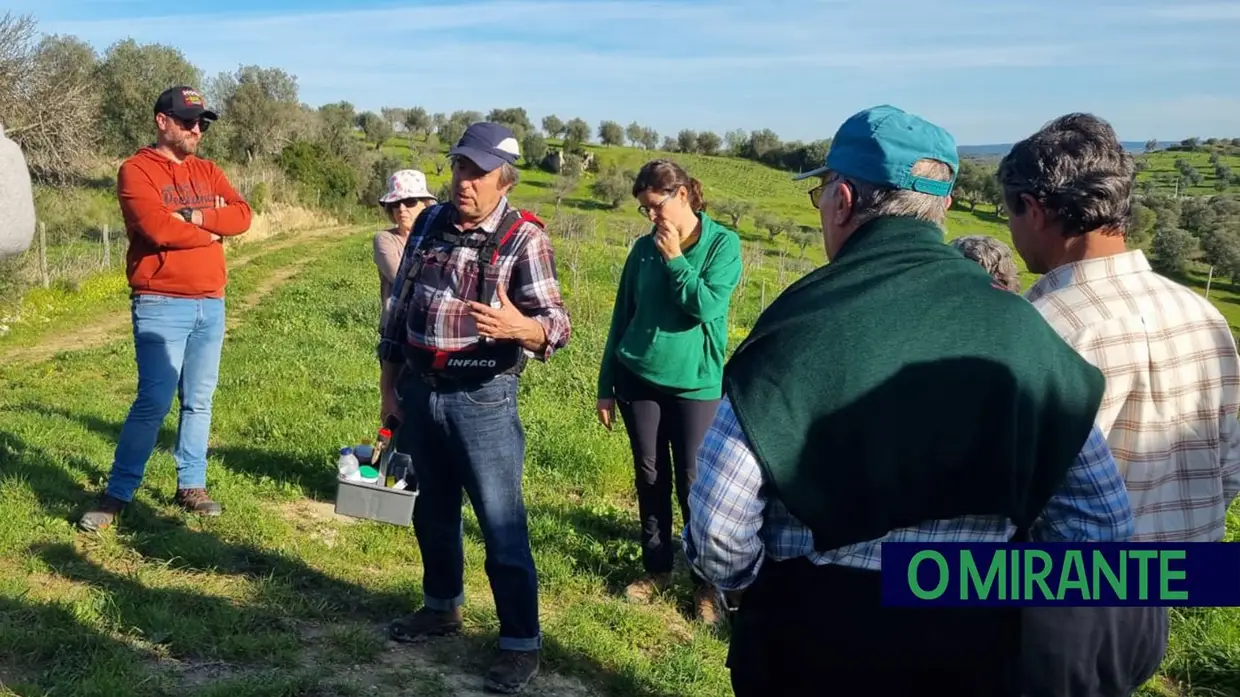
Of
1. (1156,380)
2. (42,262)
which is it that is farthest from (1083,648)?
(42,262)

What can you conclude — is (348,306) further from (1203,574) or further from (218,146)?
(218,146)

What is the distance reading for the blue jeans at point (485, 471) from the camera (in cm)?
350

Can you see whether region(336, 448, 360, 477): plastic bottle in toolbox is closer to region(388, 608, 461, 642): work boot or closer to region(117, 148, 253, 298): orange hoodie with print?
region(388, 608, 461, 642): work boot

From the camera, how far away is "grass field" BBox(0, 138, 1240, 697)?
364 centimetres

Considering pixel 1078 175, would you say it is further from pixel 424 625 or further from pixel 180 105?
pixel 180 105

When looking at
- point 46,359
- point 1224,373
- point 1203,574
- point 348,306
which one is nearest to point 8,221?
point 1203,574

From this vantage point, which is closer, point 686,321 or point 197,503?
point 686,321

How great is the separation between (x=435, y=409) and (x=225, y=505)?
2442 millimetres

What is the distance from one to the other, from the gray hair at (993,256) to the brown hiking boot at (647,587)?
2122 millimetres

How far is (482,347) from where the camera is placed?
11.3 ft

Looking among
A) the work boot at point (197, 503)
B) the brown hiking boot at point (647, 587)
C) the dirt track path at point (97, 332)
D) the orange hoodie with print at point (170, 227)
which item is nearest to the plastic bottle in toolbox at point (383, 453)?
the brown hiking boot at point (647, 587)

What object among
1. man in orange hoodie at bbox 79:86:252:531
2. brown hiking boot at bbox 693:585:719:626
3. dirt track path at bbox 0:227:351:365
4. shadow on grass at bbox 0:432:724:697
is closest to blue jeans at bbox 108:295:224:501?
man in orange hoodie at bbox 79:86:252:531

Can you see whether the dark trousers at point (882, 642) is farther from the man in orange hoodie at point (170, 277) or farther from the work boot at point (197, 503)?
the work boot at point (197, 503)

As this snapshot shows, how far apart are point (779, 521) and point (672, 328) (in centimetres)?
243
